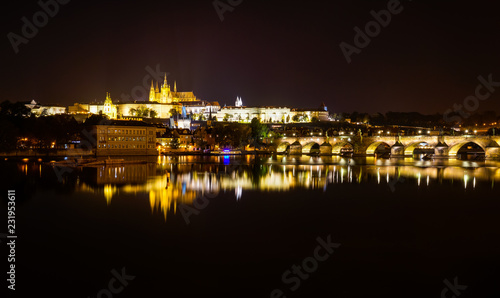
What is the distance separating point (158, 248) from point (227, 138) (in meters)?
63.0

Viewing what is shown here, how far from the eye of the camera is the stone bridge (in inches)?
2057

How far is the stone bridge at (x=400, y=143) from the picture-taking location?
52.2 meters

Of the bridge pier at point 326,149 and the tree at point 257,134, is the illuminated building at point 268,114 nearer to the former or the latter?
the tree at point 257,134

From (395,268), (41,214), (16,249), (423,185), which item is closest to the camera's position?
(395,268)

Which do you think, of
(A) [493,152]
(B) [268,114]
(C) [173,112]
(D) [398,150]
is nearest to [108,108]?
(C) [173,112]

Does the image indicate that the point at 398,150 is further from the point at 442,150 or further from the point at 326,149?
the point at 326,149

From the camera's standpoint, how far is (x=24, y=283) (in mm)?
8430

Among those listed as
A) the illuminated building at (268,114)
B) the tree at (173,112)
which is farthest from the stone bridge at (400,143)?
the illuminated building at (268,114)

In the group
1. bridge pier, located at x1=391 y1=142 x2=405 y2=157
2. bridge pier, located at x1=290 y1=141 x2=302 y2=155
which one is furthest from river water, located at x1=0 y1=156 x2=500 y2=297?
bridge pier, located at x1=290 y1=141 x2=302 y2=155

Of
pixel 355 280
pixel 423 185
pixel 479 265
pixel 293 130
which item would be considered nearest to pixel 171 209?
pixel 355 280

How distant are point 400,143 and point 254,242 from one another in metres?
52.8

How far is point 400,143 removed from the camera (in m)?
59.9

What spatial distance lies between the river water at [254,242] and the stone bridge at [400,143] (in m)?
35.0

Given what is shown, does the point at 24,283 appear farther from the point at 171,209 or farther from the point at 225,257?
the point at 171,209
